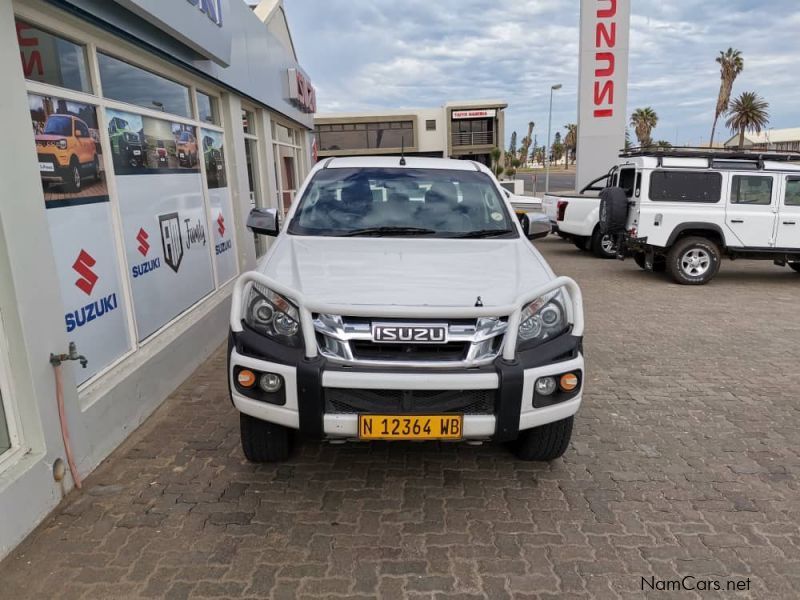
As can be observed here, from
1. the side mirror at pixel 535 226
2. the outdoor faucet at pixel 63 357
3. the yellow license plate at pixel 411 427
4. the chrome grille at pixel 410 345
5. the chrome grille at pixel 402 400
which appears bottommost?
the yellow license plate at pixel 411 427

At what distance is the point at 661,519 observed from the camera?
3.00 meters

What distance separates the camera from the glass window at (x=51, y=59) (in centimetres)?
333

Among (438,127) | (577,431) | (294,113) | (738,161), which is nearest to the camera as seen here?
(577,431)

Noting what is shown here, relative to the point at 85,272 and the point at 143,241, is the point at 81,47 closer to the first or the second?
the point at 143,241

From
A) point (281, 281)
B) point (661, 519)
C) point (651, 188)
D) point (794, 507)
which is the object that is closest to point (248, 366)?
point (281, 281)

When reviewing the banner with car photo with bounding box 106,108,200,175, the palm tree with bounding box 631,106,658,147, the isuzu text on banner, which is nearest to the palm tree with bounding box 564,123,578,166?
the palm tree with bounding box 631,106,658,147

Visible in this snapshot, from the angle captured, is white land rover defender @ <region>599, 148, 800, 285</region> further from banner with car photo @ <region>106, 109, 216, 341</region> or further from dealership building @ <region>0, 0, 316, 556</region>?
banner with car photo @ <region>106, 109, 216, 341</region>

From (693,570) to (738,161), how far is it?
8314 mm

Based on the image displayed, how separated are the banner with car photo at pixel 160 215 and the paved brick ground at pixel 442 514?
91cm

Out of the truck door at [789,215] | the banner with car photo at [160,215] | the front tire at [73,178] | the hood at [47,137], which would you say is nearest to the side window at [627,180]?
the truck door at [789,215]

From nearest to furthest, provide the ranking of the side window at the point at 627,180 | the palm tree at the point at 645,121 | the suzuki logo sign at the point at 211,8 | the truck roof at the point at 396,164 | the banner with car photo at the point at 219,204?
the truck roof at the point at 396,164, the suzuki logo sign at the point at 211,8, the banner with car photo at the point at 219,204, the side window at the point at 627,180, the palm tree at the point at 645,121

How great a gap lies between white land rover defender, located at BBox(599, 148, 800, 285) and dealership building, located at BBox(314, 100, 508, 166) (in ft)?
124

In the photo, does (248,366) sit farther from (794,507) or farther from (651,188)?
(651,188)

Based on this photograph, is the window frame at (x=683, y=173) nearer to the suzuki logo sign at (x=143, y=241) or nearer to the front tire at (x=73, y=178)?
the suzuki logo sign at (x=143, y=241)
